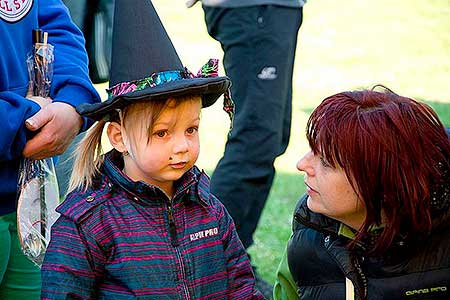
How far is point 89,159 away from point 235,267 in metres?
0.54

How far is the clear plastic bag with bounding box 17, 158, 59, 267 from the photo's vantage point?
2.95 meters

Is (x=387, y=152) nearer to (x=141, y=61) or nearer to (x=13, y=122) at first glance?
(x=141, y=61)

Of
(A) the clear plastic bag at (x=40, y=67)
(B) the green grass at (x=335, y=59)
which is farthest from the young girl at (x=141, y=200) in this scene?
(B) the green grass at (x=335, y=59)

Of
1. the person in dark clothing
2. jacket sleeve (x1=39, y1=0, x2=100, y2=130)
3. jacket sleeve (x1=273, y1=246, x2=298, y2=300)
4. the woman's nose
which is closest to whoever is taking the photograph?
the woman's nose

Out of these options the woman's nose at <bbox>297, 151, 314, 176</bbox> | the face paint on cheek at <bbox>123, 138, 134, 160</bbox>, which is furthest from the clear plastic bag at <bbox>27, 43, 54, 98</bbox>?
the woman's nose at <bbox>297, 151, 314, 176</bbox>

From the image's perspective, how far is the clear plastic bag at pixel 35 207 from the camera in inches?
116

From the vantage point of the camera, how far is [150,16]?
2.77 m

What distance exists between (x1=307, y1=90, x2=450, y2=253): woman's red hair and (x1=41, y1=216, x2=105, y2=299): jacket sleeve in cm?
72

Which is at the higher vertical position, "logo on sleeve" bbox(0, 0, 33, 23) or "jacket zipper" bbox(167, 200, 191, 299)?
"logo on sleeve" bbox(0, 0, 33, 23)

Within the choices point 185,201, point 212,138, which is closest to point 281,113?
point 185,201

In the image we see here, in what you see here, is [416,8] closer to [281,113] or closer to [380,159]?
[281,113]

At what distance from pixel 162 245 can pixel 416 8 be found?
12694 mm

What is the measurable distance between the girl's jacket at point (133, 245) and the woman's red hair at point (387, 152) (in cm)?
42

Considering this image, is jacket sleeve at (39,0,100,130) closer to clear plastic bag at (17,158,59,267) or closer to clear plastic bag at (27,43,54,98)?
clear plastic bag at (27,43,54,98)
